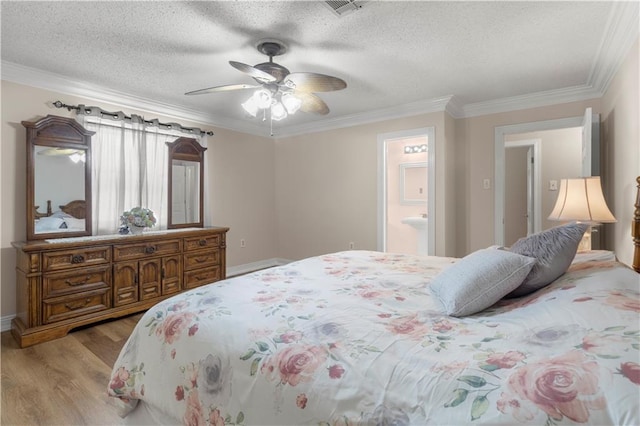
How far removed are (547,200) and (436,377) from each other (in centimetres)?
493

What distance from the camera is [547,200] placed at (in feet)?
15.4

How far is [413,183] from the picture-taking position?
5.48 m

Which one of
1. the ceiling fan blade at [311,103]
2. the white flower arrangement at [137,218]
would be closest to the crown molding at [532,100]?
the ceiling fan blade at [311,103]

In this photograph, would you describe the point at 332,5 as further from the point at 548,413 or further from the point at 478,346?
the point at 548,413

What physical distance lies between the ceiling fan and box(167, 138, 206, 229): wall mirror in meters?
1.76

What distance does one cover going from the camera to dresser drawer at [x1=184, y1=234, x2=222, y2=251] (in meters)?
3.78

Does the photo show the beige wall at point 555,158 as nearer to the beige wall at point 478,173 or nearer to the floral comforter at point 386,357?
the beige wall at point 478,173

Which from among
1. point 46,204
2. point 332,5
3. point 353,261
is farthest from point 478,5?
point 46,204

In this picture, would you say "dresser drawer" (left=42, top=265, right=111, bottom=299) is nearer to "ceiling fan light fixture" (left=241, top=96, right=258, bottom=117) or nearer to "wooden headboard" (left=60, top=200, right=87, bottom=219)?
"wooden headboard" (left=60, top=200, right=87, bottom=219)

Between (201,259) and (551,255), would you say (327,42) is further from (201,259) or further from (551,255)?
(201,259)

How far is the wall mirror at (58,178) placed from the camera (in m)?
3.00

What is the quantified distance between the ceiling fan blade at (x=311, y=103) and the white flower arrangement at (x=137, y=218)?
2.11 m

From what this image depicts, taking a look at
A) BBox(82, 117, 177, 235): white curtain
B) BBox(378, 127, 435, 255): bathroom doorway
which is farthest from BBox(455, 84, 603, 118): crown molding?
BBox(82, 117, 177, 235): white curtain

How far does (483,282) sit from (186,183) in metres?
3.91
